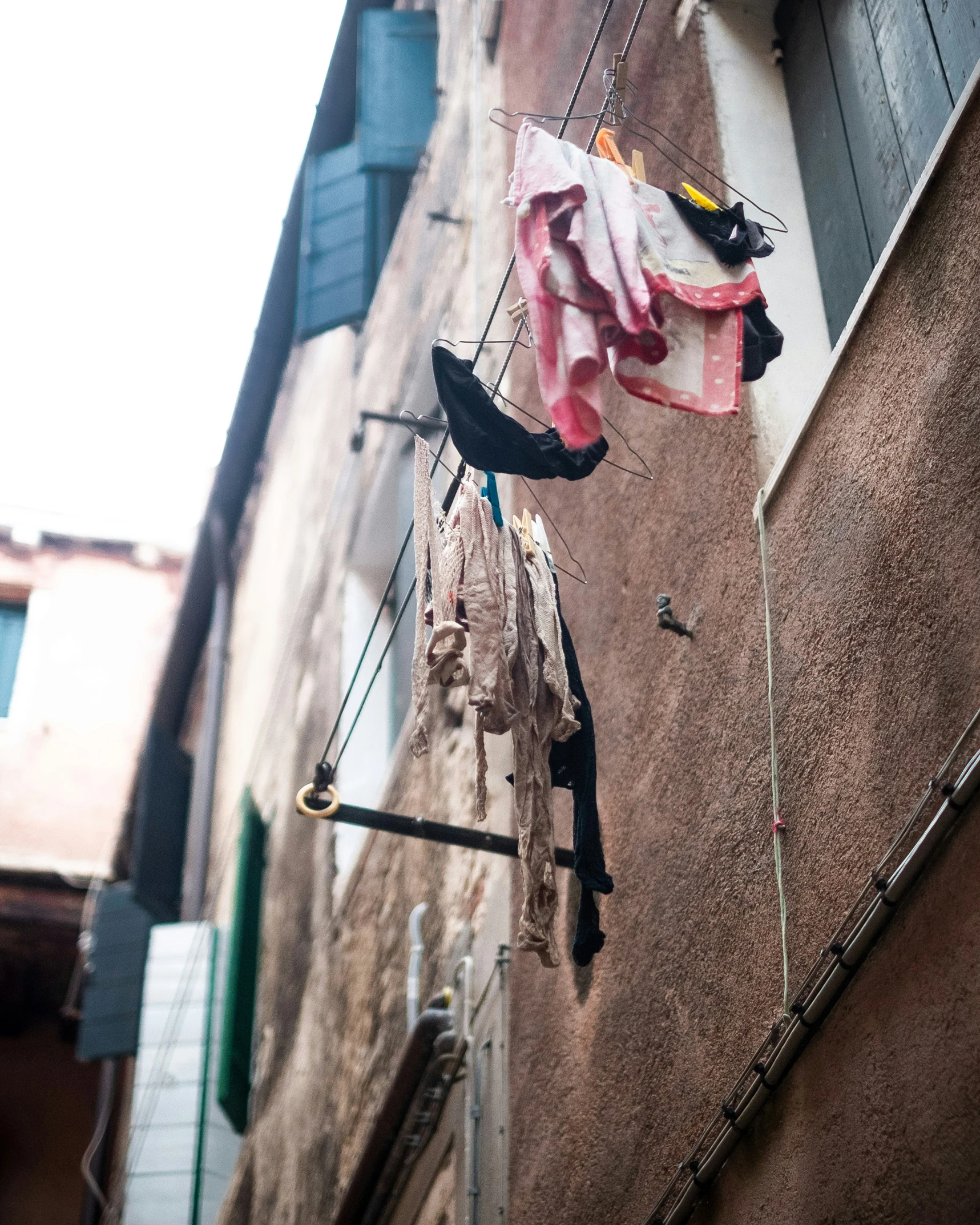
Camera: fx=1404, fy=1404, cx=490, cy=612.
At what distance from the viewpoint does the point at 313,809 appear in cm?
462

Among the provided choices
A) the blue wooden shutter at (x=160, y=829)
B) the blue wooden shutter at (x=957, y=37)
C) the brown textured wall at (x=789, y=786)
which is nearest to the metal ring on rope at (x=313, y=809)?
the brown textured wall at (x=789, y=786)

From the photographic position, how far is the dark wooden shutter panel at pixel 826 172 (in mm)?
4141

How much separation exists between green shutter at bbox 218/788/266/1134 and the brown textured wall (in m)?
4.84

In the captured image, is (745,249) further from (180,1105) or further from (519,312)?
(180,1105)

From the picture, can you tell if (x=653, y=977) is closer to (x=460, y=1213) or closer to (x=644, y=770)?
(x=644, y=770)

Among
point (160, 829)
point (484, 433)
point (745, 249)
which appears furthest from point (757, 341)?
point (160, 829)

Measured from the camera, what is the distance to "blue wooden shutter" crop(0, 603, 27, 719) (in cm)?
1583

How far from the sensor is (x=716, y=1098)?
11.1ft

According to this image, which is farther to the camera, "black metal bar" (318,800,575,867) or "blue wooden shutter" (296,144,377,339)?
"blue wooden shutter" (296,144,377,339)

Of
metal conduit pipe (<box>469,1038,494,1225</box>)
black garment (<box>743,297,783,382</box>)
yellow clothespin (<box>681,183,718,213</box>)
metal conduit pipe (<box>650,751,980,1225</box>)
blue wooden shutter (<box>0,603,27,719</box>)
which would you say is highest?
blue wooden shutter (<box>0,603,27,719</box>)

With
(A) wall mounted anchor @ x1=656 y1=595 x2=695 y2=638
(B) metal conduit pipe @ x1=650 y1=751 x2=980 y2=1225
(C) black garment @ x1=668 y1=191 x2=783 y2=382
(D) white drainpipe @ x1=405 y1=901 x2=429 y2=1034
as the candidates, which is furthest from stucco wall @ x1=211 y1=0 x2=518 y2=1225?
(C) black garment @ x1=668 y1=191 x2=783 y2=382

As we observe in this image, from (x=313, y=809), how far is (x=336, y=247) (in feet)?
22.3

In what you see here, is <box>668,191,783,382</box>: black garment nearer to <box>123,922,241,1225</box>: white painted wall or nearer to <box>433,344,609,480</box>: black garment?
<box>433,344,609,480</box>: black garment

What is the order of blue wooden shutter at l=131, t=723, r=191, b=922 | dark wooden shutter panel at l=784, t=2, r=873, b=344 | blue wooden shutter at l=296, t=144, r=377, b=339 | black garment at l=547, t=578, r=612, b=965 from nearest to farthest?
black garment at l=547, t=578, r=612, b=965
dark wooden shutter panel at l=784, t=2, r=873, b=344
blue wooden shutter at l=296, t=144, r=377, b=339
blue wooden shutter at l=131, t=723, r=191, b=922
